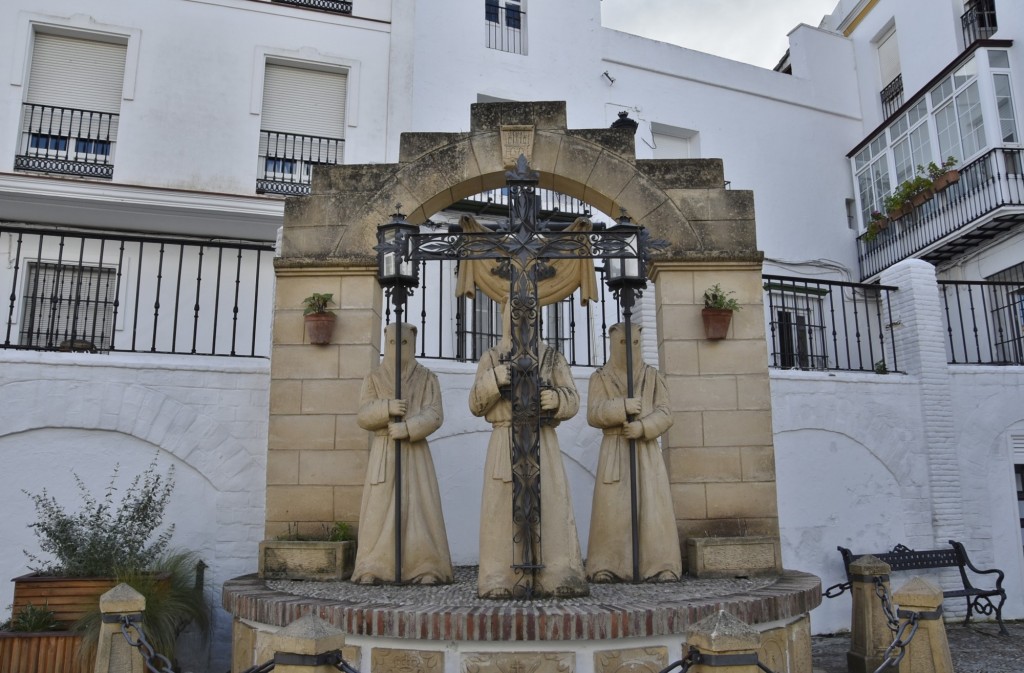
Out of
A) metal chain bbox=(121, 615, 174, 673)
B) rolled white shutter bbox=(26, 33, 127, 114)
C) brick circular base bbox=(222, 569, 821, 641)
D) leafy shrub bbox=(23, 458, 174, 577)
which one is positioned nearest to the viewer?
metal chain bbox=(121, 615, 174, 673)

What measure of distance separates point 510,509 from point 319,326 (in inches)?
91.8

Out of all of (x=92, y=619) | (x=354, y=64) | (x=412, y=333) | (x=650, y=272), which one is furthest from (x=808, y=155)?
(x=92, y=619)

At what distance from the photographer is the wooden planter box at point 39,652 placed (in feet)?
17.9

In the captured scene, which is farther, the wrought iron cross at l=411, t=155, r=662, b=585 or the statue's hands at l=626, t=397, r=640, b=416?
the statue's hands at l=626, t=397, r=640, b=416

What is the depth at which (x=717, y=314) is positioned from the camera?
643 centimetres

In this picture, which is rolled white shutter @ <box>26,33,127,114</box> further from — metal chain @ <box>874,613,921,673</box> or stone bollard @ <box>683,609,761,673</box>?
metal chain @ <box>874,613,921,673</box>

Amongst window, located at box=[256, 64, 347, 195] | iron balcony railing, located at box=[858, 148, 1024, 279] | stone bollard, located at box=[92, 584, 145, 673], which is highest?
window, located at box=[256, 64, 347, 195]

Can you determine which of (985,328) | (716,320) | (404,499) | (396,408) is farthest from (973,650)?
(985,328)

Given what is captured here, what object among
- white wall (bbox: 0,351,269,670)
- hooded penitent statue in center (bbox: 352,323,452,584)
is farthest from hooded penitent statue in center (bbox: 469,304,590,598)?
white wall (bbox: 0,351,269,670)

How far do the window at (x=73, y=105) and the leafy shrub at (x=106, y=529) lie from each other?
726cm

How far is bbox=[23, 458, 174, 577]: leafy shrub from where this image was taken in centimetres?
601

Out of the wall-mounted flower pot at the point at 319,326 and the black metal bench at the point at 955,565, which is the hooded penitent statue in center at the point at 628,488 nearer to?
the wall-mounted flower pot at the point at 319,326

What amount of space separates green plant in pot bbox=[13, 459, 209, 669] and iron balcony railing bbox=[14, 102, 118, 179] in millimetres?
7261

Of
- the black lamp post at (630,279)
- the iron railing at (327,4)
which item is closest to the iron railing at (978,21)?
the iron railing at (327,4)
